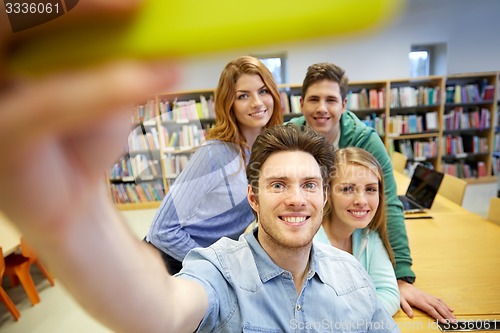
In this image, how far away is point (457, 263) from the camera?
1.05 meters

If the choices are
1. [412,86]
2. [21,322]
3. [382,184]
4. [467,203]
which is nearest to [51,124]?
[382,184]

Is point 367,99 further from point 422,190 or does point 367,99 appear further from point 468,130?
point 422,190

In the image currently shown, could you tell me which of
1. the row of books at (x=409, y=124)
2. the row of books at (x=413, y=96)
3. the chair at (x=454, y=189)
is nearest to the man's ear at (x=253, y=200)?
the chair at (x=454, y=189)

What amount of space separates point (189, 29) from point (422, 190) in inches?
68.4

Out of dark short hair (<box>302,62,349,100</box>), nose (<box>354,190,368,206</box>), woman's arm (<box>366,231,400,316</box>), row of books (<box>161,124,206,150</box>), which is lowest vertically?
woman's arm (<box>366,231,400,316</box>)

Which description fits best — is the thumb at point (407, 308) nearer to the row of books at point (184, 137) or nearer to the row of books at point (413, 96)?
the row of books at point (184, 137)

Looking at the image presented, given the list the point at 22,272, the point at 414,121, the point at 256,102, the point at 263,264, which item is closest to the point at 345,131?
the point at 256,102

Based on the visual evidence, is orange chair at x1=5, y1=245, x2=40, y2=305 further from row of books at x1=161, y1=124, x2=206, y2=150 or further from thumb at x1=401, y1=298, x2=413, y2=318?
thumb at x1=401, y1=298, x2=413, y2=318

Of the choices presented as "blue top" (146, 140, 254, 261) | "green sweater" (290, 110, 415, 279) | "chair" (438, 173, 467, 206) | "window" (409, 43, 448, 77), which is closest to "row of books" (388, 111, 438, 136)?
"chair" (438, 173, 467, 206)

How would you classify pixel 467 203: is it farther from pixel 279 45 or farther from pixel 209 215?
pixel 279 45

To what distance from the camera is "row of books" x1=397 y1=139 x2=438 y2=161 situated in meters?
3.13

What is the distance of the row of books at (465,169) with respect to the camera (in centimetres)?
266

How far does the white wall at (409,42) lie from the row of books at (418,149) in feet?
8.30

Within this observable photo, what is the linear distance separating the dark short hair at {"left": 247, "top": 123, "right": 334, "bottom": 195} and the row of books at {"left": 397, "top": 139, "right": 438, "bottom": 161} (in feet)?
8.91
